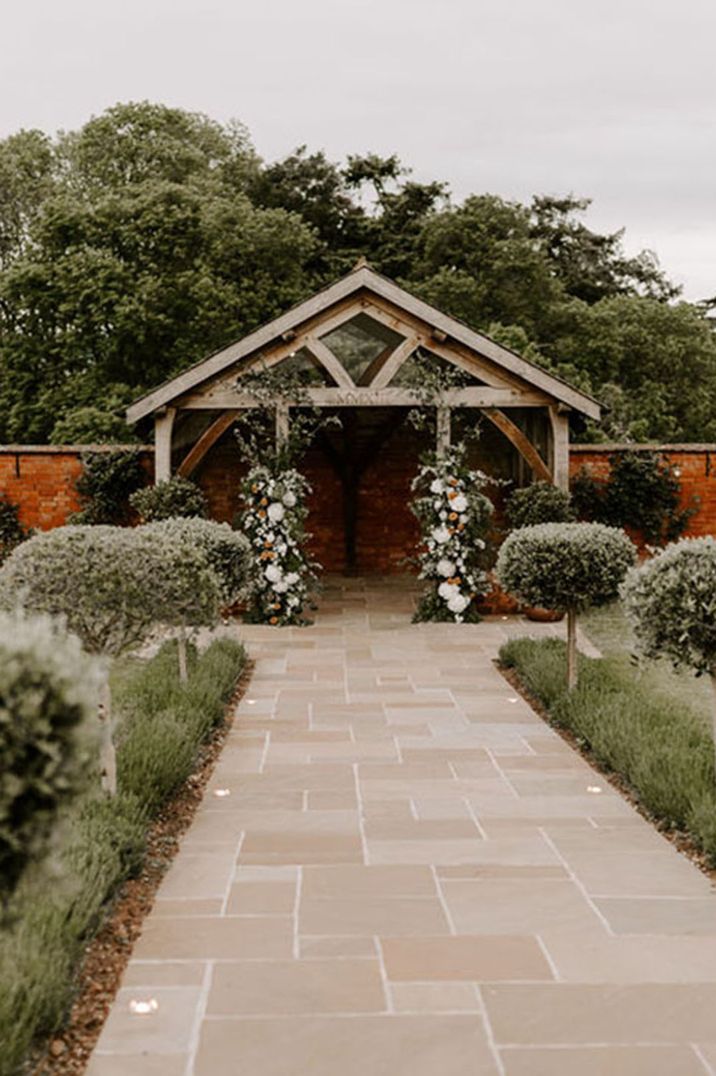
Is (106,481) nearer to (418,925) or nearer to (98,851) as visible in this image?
(98,851)

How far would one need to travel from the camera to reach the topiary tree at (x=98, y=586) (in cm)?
513

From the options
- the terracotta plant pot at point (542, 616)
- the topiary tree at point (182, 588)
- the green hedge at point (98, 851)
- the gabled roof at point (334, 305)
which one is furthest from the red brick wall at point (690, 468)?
the topiary tree at point (182, 588)

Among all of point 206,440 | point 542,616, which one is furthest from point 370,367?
point 542,616

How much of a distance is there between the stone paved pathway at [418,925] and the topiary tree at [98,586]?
0.99 metres

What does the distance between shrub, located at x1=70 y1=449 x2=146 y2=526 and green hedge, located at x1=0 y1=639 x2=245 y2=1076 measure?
6.41 m

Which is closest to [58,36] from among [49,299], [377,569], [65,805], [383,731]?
[49,299]

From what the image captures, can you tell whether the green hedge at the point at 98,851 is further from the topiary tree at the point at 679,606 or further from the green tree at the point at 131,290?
the green tree at the point at 131,290

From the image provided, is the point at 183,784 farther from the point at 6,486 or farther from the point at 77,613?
Result: the point at 6,486

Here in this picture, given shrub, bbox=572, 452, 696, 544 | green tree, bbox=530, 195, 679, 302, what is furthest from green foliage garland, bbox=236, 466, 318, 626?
green tree, bbox=530, 195, 679, 302

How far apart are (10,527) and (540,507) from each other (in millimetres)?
6932

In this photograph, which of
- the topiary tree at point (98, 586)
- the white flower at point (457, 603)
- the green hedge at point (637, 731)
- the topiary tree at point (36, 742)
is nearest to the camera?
the topiary tree at point (36, 742)

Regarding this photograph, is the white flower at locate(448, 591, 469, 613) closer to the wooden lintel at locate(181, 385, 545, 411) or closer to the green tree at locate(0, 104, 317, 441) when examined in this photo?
the wooden lintel at locate(181, 385, 545, 411)

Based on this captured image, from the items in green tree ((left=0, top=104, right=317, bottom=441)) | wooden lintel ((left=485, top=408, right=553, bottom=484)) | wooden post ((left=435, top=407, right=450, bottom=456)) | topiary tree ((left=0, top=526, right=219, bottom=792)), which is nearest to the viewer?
topiary tree ((left=0, top=526, right=219, bottom=792))

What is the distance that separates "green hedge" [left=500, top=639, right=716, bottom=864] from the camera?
5.32 meters
